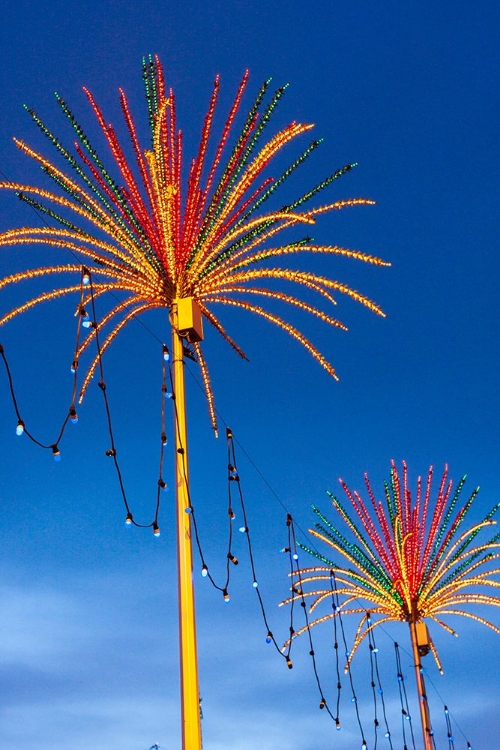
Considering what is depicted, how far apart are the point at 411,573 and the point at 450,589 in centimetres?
159

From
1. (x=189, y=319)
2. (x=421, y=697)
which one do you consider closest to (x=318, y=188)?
(x=189, y=319)

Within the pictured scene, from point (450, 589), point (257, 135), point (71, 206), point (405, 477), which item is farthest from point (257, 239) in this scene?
point (450, 589)

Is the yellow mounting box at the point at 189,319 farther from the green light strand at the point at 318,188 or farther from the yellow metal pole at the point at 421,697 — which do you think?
the yellow metal pole at the point at 421,697

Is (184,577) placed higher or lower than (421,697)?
lower

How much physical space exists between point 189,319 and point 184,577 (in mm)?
3142

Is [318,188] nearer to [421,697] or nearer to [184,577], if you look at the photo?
[184,577]

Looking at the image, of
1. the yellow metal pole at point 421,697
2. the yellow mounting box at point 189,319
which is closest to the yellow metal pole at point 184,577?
the yellow mounting box at point 189,319

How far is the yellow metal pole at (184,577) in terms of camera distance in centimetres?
1052

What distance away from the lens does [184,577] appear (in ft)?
36.8

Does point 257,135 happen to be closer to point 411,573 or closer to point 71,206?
point 71,206

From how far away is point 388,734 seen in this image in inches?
1123

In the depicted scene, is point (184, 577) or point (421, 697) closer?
point (184, 577)

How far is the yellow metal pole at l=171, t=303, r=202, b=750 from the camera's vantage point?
1052cm

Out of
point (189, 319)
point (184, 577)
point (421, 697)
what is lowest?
point (184, 577)
